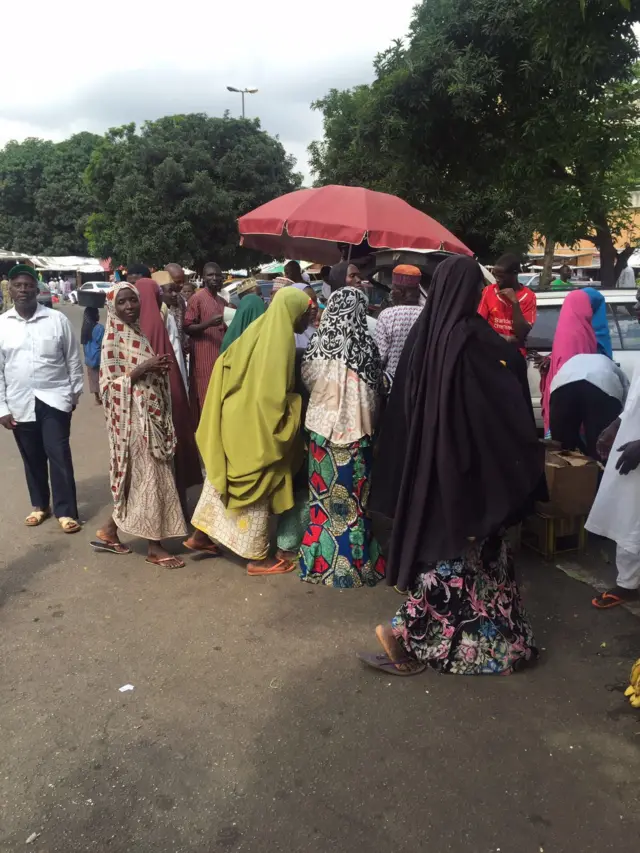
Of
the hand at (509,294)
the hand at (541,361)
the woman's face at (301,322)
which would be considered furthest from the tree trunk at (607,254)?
the woman's face at (301,322)

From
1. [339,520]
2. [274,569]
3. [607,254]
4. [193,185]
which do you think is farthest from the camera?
[193,185]

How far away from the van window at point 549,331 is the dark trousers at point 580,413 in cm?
208

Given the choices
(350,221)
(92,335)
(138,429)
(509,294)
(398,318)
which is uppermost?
(350,221)

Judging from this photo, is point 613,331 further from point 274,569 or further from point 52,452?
point 52,452

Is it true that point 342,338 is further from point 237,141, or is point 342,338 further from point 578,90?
point 237,141

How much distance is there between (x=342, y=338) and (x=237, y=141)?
20241 mm

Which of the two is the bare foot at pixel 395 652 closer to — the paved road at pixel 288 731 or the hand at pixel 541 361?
the paved road at pixel 288 731

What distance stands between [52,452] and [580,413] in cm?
386

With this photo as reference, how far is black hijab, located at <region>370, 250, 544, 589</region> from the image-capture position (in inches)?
122

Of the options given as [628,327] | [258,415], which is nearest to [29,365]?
[258,415]

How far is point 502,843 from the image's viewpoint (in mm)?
2342

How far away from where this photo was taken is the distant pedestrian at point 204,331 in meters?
6.52

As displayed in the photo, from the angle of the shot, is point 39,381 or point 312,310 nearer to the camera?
point 312,310

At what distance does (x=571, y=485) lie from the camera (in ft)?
15.1
